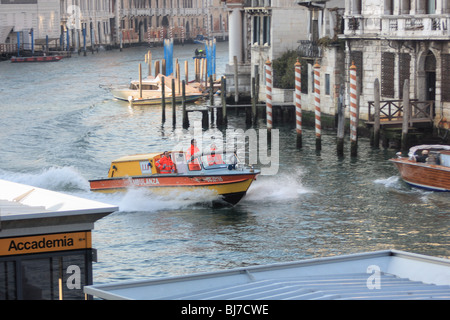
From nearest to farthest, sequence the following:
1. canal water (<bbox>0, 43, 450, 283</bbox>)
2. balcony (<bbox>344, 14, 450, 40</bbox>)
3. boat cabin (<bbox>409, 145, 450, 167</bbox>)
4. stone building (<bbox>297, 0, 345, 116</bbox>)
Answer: canal water (<bbox>0, 43, 450, 283</bbox>)
boat cabin (<bbox>409, 145, 450, 167</bbox>)
balcony (<bbox>344, 14, 450, 40</bbox>)
stone building (<bbox>297, 0, 345, 116</bbox>)

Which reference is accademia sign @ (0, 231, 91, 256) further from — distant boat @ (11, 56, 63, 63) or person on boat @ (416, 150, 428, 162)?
distant boat @ (11, 56, 63, 63)

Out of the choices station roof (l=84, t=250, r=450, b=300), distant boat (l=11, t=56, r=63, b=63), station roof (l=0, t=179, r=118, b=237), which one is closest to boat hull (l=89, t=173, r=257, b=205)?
station roof (l=84, t=250, r=450, b=300)

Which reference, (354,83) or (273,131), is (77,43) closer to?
(273,131)

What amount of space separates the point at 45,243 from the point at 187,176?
1469 cm

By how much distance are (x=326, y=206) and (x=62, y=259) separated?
15480mm

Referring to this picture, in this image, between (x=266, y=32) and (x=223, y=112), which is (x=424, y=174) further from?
(x=266, y=32)

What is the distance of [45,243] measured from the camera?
1043cm

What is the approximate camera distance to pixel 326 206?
83.3 feet

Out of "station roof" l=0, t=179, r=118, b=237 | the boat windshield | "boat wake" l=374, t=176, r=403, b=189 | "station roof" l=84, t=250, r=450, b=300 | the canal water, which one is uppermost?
"station roof" l=0, t=179, r=118, b=237

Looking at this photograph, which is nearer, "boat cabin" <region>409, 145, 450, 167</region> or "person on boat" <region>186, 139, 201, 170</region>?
"person on boat" <region>186, 139, 201, 170</region>

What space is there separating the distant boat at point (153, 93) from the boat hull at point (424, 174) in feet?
95.6

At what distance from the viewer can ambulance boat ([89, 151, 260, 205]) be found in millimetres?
24969

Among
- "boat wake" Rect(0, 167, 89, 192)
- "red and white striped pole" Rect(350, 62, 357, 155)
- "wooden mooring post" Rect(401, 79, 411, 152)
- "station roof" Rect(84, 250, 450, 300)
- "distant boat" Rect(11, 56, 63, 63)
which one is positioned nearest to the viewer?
"station roof" Rect(84, 250, 450, 300)

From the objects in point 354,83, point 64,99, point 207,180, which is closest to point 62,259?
point 207,180
